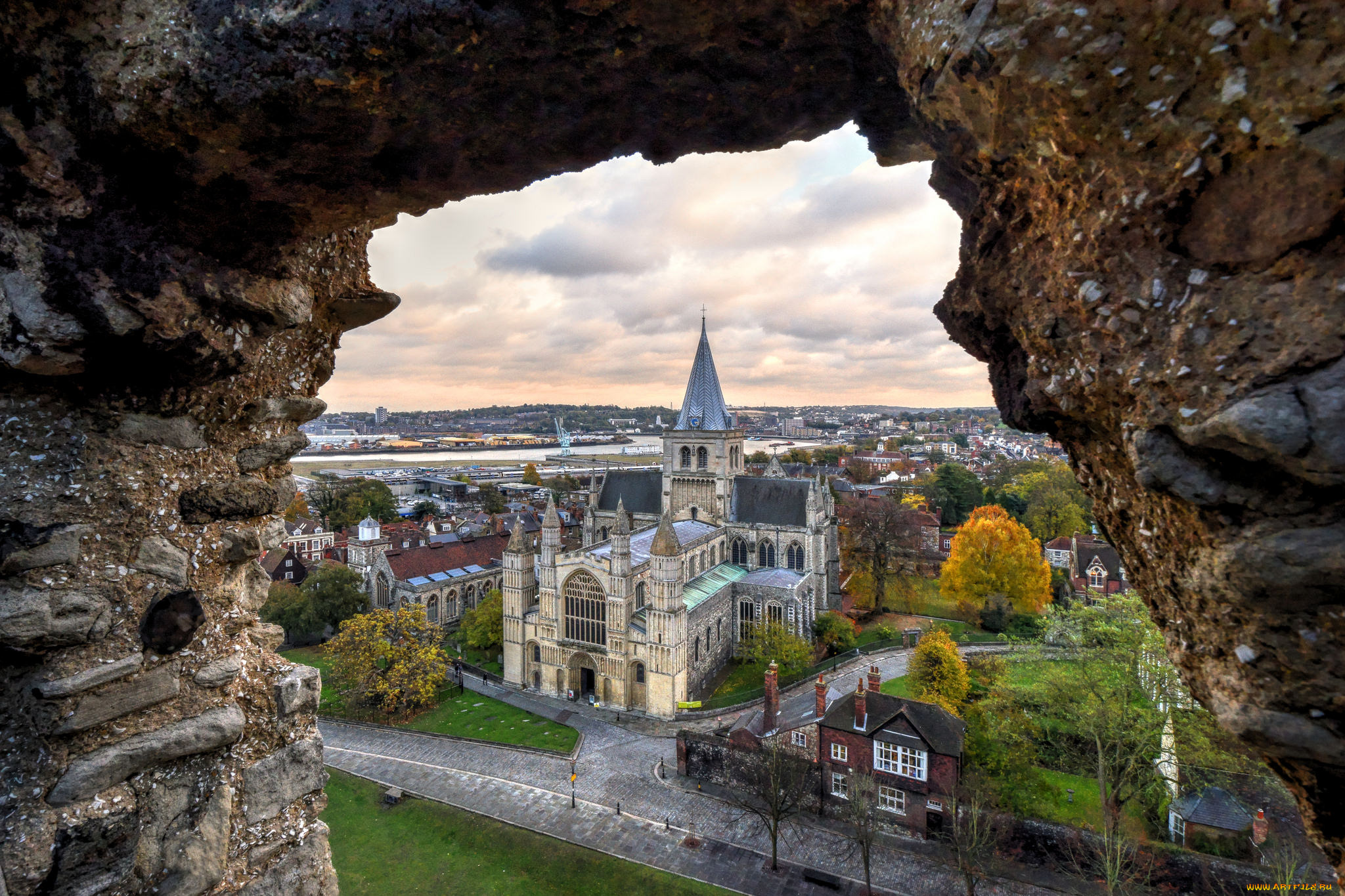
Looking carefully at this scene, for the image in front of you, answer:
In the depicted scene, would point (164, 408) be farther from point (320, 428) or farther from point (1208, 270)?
point (320, 428)

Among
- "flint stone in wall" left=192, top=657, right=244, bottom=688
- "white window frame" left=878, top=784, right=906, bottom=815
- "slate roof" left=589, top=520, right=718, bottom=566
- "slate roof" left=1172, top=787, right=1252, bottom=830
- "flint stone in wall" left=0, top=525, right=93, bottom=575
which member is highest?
"flint stone in wall" left=0, top=525, right=93, bottom=575

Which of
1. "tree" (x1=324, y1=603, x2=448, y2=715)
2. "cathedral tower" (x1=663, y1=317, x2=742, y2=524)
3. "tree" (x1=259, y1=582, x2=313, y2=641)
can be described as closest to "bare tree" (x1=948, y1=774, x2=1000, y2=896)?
"tree" (x1=324, y1=603, x2=448, y2=715)

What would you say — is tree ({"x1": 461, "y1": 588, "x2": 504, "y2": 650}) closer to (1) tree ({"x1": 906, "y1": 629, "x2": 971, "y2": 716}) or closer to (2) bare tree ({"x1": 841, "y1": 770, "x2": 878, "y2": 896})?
(2) bare tree ({"x1": 841, "y1": 770, "x2": 878, "y2": 896})

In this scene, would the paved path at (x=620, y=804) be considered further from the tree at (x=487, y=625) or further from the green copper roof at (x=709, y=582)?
the tree at (x=487, y=625)

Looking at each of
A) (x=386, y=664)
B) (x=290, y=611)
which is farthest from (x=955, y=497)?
(x=290, y=611)

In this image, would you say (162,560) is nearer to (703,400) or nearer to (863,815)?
(863,815)

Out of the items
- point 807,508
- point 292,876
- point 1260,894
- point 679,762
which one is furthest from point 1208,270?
point 807,508
